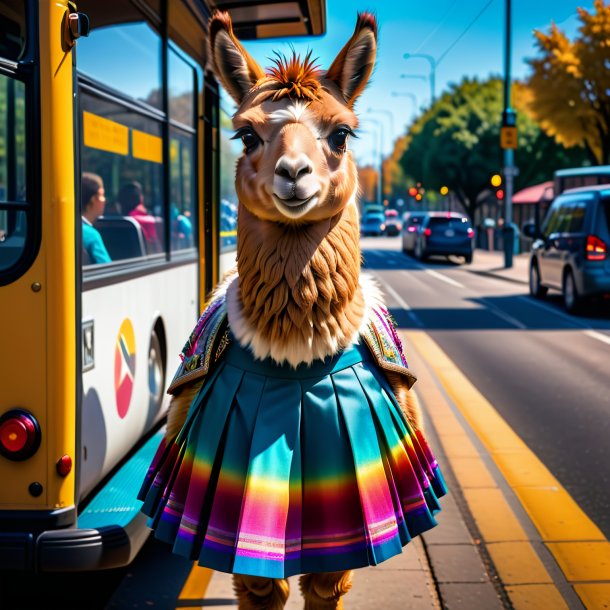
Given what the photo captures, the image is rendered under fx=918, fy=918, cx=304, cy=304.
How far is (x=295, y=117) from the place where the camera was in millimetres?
2844

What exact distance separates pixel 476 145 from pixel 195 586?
176 ft

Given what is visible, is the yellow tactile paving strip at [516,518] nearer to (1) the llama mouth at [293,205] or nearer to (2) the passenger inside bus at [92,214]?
(1) the llama mouth at [293,205]

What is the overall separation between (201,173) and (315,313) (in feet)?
13.0

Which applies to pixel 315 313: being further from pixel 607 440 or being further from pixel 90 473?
pixel 607 440

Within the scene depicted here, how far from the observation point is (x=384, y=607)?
13.1 ft

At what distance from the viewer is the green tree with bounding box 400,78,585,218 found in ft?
175

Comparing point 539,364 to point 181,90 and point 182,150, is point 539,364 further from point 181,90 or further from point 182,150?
point 181,90

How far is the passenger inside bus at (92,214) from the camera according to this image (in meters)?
4.22

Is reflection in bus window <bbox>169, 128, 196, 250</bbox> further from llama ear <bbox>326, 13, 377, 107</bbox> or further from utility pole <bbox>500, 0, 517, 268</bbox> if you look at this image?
utility pole <bbox>500, 0, 517, 268</bbox>

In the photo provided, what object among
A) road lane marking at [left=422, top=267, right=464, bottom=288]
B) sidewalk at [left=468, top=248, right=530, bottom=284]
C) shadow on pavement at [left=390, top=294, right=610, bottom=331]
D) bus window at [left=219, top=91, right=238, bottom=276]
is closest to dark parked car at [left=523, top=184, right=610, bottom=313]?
shadow on pavement at [left=390, top=294, right=610, bottom=331]

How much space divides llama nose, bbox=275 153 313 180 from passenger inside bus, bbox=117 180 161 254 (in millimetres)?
2289

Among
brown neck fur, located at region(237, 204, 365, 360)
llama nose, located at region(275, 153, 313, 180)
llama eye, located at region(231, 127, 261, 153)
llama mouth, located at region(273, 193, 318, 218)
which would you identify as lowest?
brown neck fur, located at region(237, 204, 365, 360)

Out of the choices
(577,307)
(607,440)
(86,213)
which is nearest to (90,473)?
(86,213)

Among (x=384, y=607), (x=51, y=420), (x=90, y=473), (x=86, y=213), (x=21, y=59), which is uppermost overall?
(x=21, y=59)
